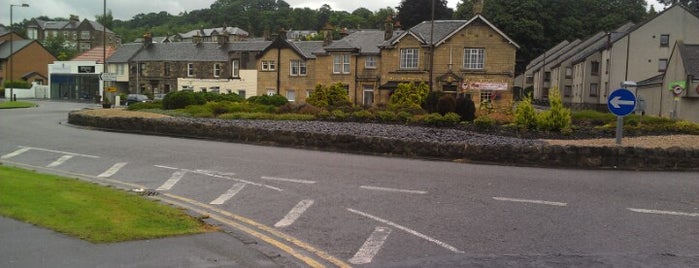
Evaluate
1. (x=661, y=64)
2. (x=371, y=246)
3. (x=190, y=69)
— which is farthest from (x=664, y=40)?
(x=371, y=246)

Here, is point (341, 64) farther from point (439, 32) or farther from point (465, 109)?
point (465, 109)

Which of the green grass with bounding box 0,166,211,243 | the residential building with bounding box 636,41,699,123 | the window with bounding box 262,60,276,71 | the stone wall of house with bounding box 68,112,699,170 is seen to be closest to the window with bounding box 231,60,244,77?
the window with bounding box 262,60,276,71

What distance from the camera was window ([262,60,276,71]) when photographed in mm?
59781

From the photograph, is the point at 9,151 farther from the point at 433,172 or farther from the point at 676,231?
the point at 676,231

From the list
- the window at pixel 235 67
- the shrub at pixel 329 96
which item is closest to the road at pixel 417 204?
the shrub at pixel 329 96

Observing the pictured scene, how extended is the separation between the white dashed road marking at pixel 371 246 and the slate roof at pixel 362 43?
4534cm

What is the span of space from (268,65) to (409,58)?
52.2ft

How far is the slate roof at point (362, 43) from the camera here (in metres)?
53.7

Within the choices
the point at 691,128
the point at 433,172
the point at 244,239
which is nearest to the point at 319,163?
the point at 433,172

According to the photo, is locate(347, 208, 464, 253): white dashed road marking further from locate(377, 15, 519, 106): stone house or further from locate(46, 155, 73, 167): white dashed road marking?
locate(377, 15, 519, 106): stone house

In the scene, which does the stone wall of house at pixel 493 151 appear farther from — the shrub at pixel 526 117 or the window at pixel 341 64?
the window at pixel 341 64

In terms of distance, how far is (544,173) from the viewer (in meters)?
14.5

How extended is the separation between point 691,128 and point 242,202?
17.2m

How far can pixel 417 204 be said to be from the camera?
10352 mm
